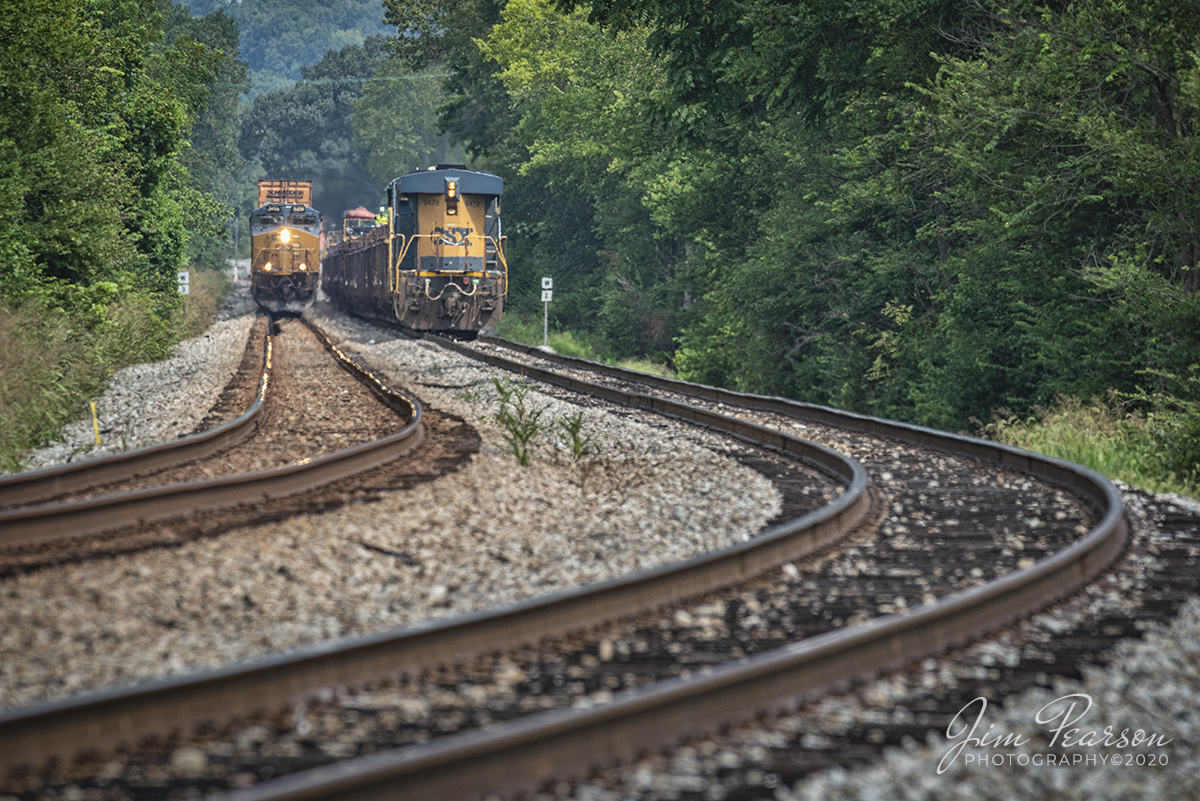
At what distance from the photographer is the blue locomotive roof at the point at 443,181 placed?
94.2 feet

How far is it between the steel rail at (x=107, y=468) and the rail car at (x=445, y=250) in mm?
17491

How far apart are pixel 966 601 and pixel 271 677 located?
3234 millimetres

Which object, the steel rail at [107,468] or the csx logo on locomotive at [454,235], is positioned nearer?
the steel rail at [107,468]

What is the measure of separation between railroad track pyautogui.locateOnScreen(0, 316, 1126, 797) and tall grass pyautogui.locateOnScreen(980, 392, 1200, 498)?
129 inches

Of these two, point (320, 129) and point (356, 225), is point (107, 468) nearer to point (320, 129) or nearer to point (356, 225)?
point (356, 225)

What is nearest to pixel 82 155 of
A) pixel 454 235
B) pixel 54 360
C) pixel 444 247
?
pixel 54 360

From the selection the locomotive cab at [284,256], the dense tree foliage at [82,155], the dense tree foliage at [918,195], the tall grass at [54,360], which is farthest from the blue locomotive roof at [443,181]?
the locomotive cab at [284,256]

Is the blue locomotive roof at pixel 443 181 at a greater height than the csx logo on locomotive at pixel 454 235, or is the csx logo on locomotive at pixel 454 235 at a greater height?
the blue locomotive roof at pixel 443 181

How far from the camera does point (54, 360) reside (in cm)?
1622

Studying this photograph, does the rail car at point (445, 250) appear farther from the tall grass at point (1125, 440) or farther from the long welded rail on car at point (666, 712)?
the long welded rail on car at point (666, 712)

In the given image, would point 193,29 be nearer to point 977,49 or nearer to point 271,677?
point 977,49

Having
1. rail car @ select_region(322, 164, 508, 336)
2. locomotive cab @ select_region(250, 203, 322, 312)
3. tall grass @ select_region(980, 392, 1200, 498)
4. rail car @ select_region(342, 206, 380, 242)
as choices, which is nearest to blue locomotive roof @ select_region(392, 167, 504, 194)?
rail car @ select_region(322, 164, 508, 336)

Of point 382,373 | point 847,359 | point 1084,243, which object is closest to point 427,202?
point 382,373

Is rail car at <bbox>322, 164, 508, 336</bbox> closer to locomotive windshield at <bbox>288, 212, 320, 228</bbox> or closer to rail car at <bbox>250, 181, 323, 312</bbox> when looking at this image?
rail car at <bbox>250, 181, 323, 312</bbox>
